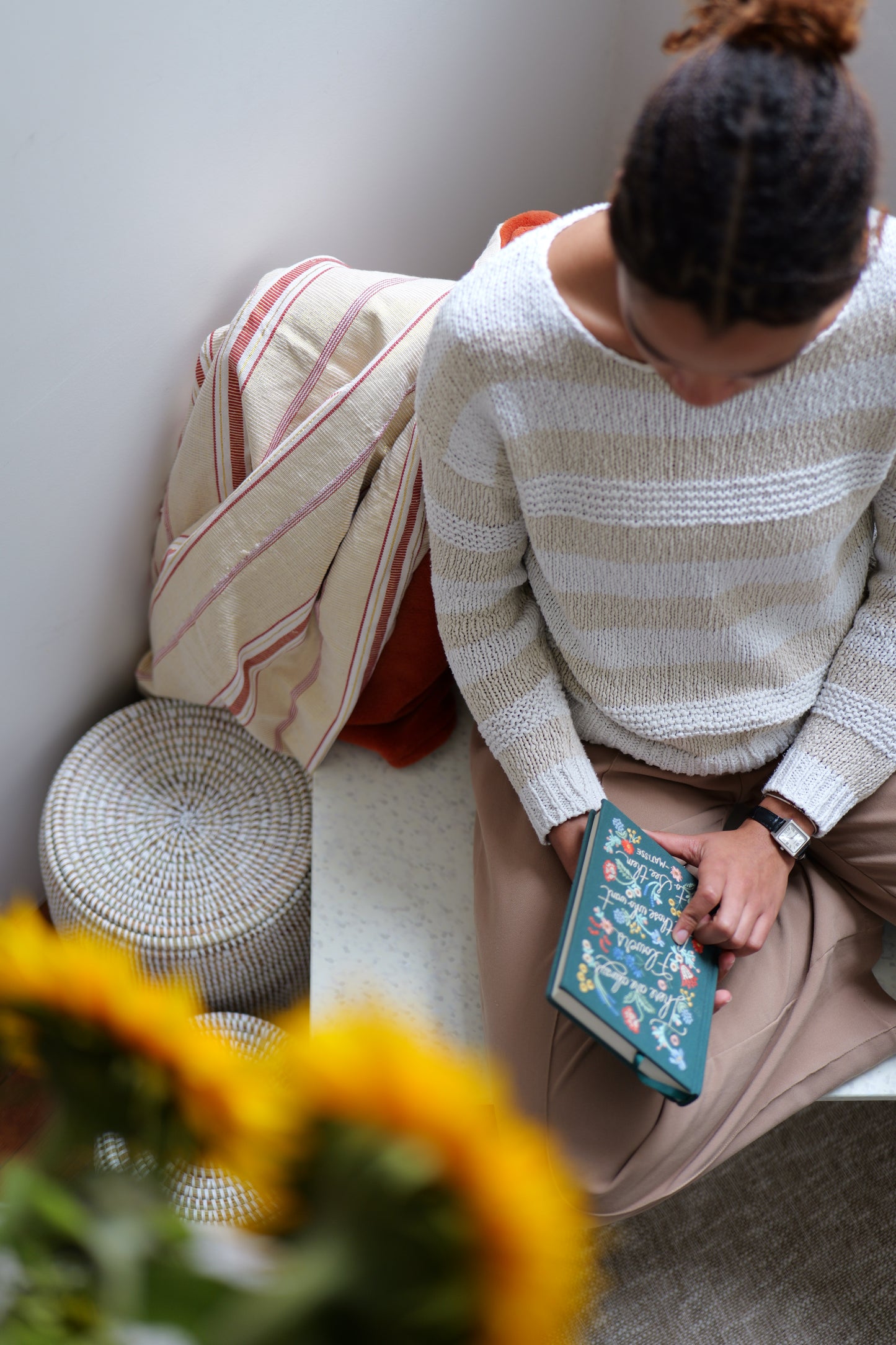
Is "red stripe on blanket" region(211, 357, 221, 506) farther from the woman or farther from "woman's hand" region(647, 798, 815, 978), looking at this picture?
"woman's hand" region(647, 798, 815, 978)

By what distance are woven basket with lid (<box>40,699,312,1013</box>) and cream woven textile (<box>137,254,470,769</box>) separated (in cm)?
13

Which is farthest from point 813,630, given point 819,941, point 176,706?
point 176,706

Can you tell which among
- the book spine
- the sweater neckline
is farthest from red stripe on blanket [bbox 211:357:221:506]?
the book spine

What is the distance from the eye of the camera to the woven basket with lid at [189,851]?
1102mm

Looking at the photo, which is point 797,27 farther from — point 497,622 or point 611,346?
point 497,622

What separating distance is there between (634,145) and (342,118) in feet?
2.28

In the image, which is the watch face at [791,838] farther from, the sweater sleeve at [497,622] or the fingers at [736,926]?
the sweater sleeve at [497,622]

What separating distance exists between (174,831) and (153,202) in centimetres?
66

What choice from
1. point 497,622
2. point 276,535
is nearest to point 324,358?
point 276,535

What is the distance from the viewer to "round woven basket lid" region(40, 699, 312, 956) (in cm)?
110

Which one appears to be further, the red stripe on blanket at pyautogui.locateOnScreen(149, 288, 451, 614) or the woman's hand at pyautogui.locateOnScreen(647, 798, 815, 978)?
the red stripe on blanket at pyautogui.locateOnScreen(149, 288, 451, 614)

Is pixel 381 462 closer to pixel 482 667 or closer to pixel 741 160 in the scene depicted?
pixel 482 667

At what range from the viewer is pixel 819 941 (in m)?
0.93

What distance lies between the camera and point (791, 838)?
0.91 metres
